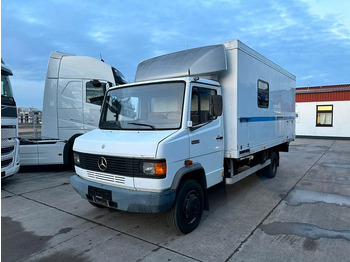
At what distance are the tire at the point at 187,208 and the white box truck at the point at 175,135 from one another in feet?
0.05

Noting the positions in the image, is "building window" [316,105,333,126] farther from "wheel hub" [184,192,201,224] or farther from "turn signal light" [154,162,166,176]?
"turn signal light" [154,162,166,176]

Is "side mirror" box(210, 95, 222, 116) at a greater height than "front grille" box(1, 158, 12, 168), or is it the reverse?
"side mirror" box(210, 95, 222, 116)

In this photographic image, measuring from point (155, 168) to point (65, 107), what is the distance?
5814mm

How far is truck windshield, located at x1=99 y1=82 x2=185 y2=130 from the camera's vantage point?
146 inches

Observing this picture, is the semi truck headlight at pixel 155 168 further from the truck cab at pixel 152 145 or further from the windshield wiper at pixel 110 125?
the windshield wiper at pixel 110 125

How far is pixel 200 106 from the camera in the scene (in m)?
3.89

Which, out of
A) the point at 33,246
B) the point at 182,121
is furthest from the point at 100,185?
the point at 182,121

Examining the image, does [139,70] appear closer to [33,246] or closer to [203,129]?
[203,129]

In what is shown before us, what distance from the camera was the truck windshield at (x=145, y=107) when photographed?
3703 mm

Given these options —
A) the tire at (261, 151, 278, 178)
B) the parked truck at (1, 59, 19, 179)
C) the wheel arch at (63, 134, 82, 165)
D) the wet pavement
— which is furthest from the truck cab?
the wheel arch at (63, 134, 82, 165)

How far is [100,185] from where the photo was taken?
3666 millimetres

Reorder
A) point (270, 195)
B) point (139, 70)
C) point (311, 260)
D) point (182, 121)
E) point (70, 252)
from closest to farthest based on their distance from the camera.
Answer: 1. point (311, 260)
2. point (70, 252)
3. point (182, 121)
4. point (139, 70)
5. point (270, 195)

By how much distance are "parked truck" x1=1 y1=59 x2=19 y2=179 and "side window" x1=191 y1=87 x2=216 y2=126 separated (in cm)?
481

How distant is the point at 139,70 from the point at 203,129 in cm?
217
